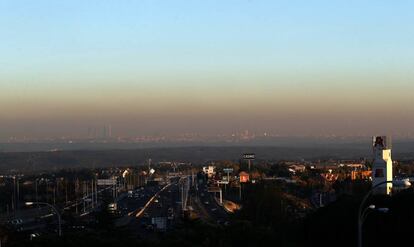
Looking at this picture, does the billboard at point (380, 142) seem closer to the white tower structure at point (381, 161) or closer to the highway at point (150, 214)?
the white tower structure at point (381, 161)

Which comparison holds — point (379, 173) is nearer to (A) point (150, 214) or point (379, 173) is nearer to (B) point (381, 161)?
(B) point (381, 161)

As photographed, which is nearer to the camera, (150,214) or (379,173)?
(379,173)

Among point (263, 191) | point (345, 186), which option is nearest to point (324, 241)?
point (263, 191)

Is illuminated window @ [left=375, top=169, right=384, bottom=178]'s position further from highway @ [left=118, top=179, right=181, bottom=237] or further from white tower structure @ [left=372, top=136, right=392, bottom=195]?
highway @ [left=118, top=179, right=181, bottom=237]

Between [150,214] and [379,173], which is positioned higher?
[379,173]

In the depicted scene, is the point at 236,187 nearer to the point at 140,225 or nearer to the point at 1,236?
the point at 140,225

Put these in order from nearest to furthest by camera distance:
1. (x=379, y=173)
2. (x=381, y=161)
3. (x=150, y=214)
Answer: (x=379, y=173) → (x=381, y=161) → (x=150, y=214)

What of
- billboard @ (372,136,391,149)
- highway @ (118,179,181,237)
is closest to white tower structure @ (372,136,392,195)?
billboard @ (372,136,391,149)

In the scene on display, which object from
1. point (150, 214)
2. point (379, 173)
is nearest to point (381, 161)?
point (379, 173)
